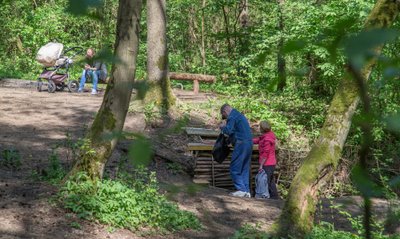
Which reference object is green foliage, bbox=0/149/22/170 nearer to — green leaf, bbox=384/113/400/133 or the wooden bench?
the wooden bench

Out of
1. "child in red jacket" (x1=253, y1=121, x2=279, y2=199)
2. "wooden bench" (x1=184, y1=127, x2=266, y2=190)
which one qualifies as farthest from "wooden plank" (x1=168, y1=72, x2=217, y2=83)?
"child in red jacket" (x1=253, y1=121, x2=279, y2=199)

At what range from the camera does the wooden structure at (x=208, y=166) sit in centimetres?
1158

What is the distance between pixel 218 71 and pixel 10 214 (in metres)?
16.6

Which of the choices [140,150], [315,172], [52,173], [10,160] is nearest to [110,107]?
[52,173]

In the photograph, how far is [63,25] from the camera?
26984 millimetres

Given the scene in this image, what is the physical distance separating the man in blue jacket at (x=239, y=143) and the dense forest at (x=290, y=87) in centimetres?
103

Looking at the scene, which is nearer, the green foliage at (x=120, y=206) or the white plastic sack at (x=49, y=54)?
the green foliage at (x=120, y=206)

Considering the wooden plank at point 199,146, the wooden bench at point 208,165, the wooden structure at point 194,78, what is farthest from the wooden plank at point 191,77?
the wooden plank at point 199,146

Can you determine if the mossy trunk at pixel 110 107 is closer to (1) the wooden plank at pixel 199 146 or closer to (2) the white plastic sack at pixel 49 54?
(1) the wooden plank at pixel 199 146

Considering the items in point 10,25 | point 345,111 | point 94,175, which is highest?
point 10,25

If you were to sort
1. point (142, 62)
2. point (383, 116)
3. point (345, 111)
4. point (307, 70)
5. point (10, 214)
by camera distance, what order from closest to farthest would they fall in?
point (383, 116)
point (307, 70)
point (10, 214)
point (345, 111)
point (142, 62)

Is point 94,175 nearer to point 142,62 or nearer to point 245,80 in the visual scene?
point 245,80

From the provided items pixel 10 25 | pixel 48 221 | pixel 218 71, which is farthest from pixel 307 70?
pixel 10 25

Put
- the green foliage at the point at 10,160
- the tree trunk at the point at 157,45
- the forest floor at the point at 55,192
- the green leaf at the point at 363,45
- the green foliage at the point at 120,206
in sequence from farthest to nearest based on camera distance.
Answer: the tree trunk at the point at 157,45 < the green foliage at the point at 10,160 < the green foliage at the point at 120,206 < the forest floor at the point at 55,192 < the green leaf at the point at 363,45
